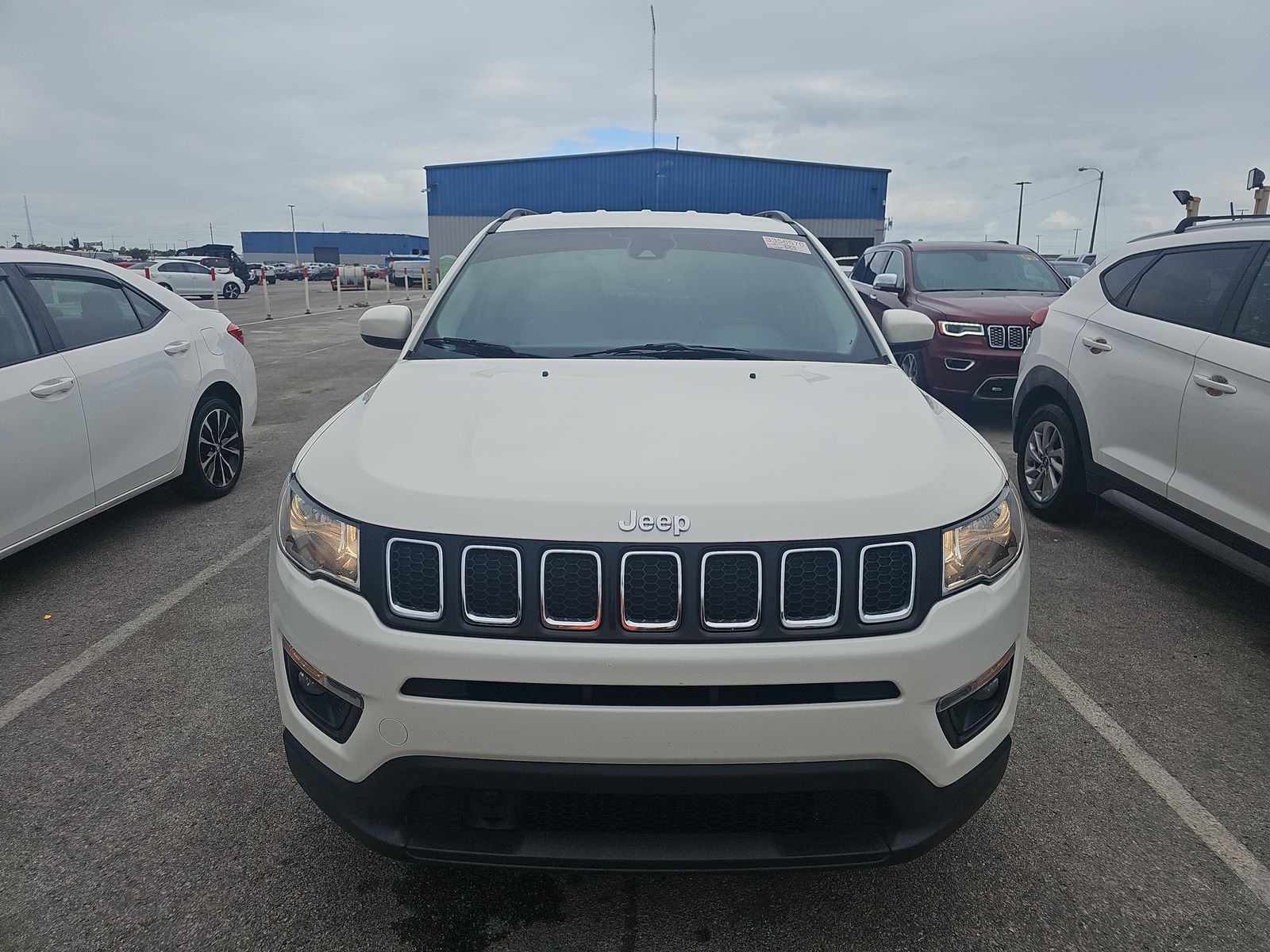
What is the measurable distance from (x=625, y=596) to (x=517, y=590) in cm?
22

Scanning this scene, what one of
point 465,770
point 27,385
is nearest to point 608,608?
point 465,770

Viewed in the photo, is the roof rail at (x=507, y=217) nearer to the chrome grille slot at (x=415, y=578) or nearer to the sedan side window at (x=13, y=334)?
the chrome grille slot at (x=415, y=578)

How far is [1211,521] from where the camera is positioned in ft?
12.2

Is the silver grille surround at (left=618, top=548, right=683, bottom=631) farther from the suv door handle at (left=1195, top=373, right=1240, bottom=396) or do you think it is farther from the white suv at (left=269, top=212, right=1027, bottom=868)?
the suv door handle at (left=1195, top=373, right=1240, bottom=396)

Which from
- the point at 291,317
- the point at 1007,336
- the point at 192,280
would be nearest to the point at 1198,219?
the point at 1007,336

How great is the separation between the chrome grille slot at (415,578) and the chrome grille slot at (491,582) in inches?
2.2

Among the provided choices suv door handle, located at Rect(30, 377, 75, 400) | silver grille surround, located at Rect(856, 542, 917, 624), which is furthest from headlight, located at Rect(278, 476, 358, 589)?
suv door handle, located at Rect(30, 377, 75, 400)

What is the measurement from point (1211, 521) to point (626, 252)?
2.78 m

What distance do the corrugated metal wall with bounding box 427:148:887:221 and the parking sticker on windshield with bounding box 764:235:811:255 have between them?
36874 mm

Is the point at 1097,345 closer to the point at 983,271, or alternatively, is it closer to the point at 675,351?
the point at 675,351

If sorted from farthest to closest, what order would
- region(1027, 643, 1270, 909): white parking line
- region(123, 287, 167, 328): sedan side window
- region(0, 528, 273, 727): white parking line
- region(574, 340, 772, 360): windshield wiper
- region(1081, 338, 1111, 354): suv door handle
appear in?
region(123, 287, 167, 328): sedan side window, region(1081, 338, 1111, 354): suv door handle, region(0, 528, 273, 727): white parking line, region(574, 340, 772, 360): windshield wiper, region(1027, 643, 1270, 909): white parking line

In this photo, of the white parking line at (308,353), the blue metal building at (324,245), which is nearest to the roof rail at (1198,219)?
the white parking line at (308,353)

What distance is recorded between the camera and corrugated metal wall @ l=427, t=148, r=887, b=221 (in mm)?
41188

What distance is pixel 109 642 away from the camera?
3656 millimetres
